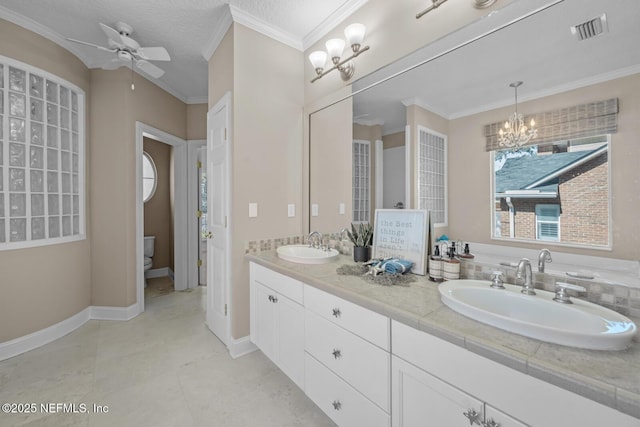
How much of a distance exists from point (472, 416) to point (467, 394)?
0.06m

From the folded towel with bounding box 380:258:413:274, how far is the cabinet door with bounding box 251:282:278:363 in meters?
0.82

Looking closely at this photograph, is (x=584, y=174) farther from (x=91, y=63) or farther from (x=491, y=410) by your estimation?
(x=91, y=63)

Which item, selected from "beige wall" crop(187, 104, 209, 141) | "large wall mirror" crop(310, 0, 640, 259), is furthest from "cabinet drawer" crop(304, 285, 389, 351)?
"beige wall" crop(187, 104, 209, 141)

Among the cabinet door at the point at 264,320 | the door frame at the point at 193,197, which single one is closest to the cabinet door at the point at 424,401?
the cabinet door at the point at 264,320

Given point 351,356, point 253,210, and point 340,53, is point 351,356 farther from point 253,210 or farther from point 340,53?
point 340,53

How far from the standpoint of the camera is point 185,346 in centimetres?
232

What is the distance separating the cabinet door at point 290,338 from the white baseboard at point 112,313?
2110 millimetres

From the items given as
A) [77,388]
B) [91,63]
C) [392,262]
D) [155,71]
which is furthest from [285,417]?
[91,63]

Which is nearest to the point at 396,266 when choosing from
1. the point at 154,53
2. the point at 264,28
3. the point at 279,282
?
the point at 279,282

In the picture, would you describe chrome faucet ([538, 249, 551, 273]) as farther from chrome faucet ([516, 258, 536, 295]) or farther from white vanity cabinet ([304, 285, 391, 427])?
white vanity cabinet ([304, 285, 391, 427])

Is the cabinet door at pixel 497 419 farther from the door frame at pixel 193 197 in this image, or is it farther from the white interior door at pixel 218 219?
the door frame at pixel 193 197

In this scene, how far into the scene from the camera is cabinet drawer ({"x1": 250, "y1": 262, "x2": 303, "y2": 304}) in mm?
1590

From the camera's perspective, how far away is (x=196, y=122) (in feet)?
12.1

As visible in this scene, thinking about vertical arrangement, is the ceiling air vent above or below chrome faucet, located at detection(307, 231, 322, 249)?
above
